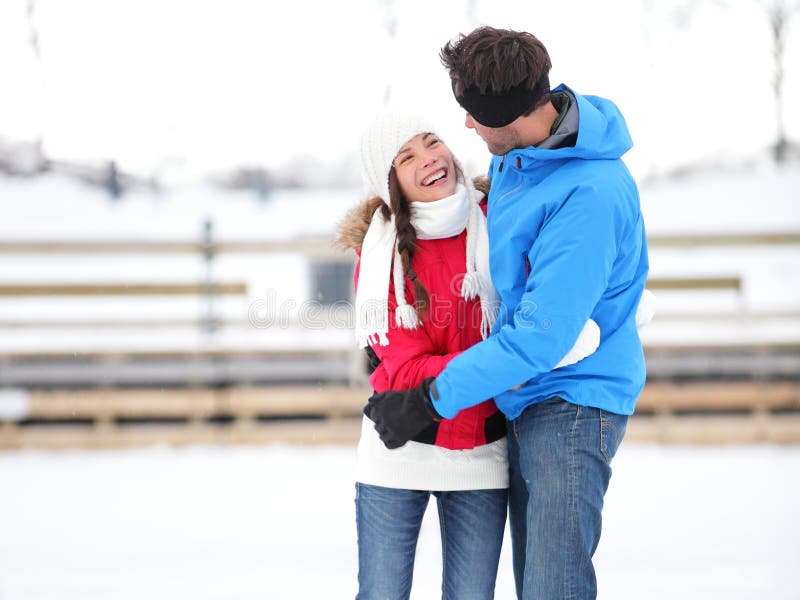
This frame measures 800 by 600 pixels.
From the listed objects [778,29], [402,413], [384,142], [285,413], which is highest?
[778,29]

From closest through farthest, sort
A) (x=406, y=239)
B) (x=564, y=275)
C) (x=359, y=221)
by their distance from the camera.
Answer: (x=564, y=275) → (x=406, y=239) → (x=359, y=221)

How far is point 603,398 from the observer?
1.19 m

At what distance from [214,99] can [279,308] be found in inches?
52.1

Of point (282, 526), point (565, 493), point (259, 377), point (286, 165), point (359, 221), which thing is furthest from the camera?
point (286, 165)

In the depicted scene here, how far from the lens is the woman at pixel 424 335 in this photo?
127cm

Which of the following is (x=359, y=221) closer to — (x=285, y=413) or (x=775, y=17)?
(x=285, y=413)

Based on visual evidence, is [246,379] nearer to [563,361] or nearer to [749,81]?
[563,361]

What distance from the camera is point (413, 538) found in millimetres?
1342

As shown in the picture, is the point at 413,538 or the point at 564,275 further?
the point at 413,538

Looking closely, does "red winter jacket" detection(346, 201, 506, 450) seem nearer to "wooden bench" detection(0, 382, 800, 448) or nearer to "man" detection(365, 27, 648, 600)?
"man" detection(365, 27, 648, 600)

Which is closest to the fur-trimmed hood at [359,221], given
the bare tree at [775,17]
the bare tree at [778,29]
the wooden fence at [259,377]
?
the wooden fence at [259,377]

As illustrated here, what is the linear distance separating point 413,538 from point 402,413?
28 centimetres

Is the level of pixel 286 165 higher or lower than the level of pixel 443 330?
higher

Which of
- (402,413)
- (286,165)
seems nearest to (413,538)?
(402,413)
